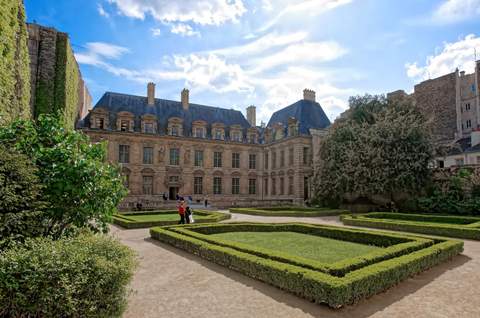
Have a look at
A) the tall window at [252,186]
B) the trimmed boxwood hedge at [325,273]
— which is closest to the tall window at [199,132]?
the tall window at [252,186]

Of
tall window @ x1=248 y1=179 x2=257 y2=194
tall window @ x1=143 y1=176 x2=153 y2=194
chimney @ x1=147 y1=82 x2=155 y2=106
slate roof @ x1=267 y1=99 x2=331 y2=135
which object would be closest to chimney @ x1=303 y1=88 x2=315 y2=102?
slate roof @ x1=267 y1=99 x2=331 y2=135

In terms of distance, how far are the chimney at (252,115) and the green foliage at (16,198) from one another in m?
38.2

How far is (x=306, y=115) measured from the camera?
35.6m

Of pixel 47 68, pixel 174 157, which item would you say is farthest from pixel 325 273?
pixel 174 157

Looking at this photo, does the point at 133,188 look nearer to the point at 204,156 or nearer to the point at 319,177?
the point at 204,156

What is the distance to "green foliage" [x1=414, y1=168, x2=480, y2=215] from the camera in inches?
757

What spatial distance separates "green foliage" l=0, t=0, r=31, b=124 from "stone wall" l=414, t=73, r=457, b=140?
136 feet

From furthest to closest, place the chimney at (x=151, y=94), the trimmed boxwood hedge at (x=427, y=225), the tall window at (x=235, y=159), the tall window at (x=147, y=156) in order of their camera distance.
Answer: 1. the tall window at (x=235, y=159)
2. the chimney at (x=151, y=94)
3. the tall window at (x=147, y=156)
4. the trimmed boxwood hedge at (x=427, y=225)

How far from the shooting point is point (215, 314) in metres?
4.66

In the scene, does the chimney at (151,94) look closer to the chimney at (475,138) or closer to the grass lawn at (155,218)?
the grass lawn at (155,218)

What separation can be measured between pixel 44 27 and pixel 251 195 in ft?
90.8

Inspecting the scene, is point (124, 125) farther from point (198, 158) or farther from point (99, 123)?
A: point (198, 158)

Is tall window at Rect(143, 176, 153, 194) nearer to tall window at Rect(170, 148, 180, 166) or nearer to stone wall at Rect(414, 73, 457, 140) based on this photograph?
tall window at Rect(170, 148, 180, 166)

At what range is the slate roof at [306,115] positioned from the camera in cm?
3466
